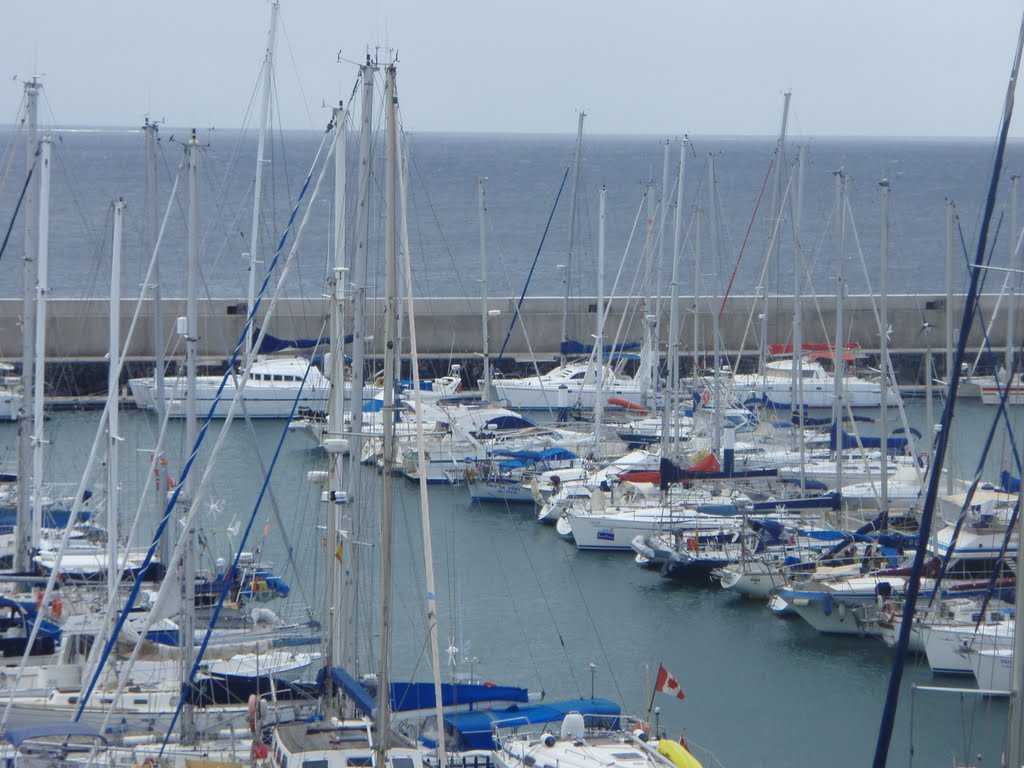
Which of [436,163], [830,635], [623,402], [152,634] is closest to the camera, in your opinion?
[152,634]

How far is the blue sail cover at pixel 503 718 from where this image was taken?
13156mm

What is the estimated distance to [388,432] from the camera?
35.1ft

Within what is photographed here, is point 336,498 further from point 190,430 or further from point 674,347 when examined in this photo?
point 674,347

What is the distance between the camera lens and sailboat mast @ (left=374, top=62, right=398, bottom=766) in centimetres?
1005

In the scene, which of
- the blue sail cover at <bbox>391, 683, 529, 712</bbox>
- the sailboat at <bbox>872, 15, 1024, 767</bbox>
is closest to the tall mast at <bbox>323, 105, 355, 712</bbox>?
the blue sail cover at <bbox>391, 683, 529, 712</bbox>

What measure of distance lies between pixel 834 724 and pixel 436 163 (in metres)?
149

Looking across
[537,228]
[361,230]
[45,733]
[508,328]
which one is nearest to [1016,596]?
[361,230]


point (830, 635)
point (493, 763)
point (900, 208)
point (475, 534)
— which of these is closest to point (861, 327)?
point (475, 534)

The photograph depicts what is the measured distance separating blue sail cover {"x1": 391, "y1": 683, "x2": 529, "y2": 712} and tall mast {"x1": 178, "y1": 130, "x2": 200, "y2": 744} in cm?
193

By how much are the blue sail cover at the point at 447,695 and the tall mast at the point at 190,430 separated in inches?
75.9

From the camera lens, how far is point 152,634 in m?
15.3

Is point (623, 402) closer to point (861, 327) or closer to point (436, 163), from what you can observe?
point (861, 327)

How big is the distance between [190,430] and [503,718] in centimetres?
416

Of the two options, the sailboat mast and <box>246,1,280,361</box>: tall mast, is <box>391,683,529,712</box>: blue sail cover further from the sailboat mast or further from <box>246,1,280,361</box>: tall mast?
<box>246,1,280,361</box>: tall mast
